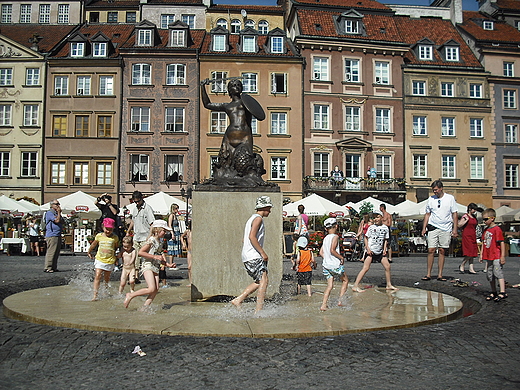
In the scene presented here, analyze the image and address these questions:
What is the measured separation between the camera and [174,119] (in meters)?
37.9

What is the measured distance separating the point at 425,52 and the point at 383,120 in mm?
6963

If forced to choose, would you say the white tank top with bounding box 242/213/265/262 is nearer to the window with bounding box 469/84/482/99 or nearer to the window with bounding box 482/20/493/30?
the window with bounding box 469/84/482/99

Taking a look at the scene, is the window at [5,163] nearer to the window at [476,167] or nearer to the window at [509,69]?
the window at [476,167]

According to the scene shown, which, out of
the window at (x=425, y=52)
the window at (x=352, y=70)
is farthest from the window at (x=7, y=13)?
the window at (x=425, y=52)

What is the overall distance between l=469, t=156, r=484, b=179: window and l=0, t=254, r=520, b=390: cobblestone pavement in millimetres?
36643

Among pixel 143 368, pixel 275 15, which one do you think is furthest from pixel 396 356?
pixel 275 15

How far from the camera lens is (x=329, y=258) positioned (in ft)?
25.4

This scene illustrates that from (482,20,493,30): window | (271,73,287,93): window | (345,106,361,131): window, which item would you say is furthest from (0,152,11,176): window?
(482,20,493,30): window

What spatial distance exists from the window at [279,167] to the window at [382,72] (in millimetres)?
9327

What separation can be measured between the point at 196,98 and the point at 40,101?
11.0 metres

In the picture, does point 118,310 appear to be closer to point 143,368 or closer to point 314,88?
point 143,368

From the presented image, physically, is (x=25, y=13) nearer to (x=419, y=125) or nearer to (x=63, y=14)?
(x=63, y=14)

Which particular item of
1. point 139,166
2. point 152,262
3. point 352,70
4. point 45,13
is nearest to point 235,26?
point 352,70

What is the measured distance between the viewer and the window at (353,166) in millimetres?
38781
